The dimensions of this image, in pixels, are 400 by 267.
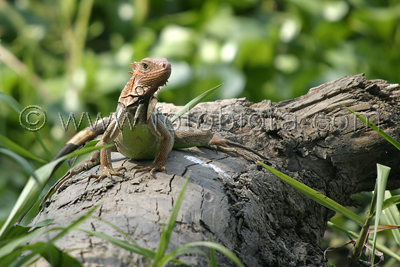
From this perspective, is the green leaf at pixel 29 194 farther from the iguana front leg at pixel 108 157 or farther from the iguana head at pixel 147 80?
the iguana head at pixel 147 80

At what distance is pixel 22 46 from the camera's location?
7.54m

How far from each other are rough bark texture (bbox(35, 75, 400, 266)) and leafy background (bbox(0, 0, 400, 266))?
3.13 m

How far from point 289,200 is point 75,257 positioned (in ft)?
6.28

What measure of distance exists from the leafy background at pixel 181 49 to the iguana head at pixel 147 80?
11.8ft

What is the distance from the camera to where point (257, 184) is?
2896mm

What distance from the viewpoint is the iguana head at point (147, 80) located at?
2.88 m

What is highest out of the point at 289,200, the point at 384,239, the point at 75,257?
the point at 75,257

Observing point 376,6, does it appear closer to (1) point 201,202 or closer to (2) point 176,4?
(2) point 176,4

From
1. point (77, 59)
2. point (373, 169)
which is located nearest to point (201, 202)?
point (373, 169)

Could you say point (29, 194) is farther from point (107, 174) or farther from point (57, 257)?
point (107, 174)

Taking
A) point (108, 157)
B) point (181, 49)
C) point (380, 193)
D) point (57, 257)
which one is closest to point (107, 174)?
point (108, 157)

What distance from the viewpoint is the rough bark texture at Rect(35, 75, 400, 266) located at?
219cm

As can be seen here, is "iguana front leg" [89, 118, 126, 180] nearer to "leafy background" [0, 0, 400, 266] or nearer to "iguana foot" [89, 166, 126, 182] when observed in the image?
"iguana foot" [89, 166, 126, 182]

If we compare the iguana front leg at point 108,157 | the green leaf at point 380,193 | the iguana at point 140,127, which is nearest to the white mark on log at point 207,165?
the iguana at point 140,127
